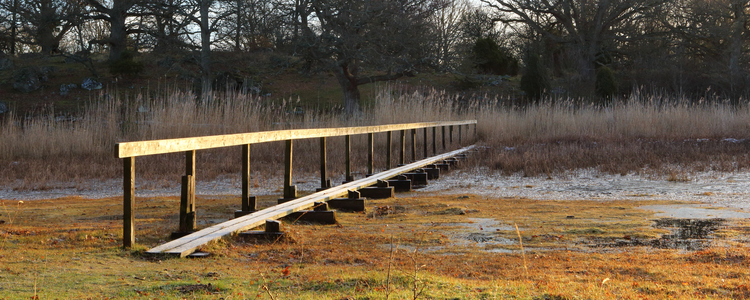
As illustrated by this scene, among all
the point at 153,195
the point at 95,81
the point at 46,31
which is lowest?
the point at 153,195

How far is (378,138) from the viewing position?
1384 cm

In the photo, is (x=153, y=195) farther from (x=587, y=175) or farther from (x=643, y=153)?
(x=643, y=153)

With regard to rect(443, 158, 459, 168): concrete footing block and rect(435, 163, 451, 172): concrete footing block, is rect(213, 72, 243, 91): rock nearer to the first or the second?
rect(443, 158, 459, 168): concrete footing block

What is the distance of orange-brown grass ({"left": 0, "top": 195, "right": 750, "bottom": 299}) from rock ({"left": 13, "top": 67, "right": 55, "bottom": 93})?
22.7m

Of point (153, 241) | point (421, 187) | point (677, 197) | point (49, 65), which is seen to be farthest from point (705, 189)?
point (49, 65)

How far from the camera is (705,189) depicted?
819 centimetres

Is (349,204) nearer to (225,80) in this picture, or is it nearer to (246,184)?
(246,184)

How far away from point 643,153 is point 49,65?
1013 inches

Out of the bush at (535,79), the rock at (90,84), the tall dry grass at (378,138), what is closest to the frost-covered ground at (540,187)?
the tall dry grass at (378,138)

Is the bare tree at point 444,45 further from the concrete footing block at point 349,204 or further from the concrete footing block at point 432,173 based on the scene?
the concrete footing block at point 349,204

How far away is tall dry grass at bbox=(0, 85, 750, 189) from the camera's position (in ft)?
34.6

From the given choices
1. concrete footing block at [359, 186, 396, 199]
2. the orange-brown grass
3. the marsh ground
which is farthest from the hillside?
the orange-brown grass

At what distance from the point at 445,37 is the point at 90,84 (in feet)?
47.9

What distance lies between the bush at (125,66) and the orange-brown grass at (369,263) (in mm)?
22535
